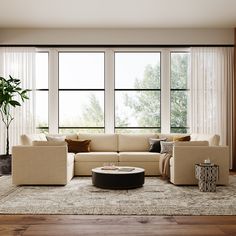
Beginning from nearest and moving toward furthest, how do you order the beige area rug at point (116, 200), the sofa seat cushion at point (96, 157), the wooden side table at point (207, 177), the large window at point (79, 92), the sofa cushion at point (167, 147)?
the beige area rug at point (116, 200), the wooden side table at point (207, 177), the sofa seat cushion at point (96, 157), the sofa cushion at point (167, 147), the large window at point (79, 92)

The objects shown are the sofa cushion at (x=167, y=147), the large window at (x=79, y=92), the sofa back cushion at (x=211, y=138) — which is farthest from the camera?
the large window at (x=79, y=92)

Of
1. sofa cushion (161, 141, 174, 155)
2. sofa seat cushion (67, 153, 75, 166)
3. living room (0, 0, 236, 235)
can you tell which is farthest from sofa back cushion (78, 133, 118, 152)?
sofa cushion (161, 141, 174, 155)

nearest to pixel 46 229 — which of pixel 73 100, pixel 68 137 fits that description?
pixel 68 137

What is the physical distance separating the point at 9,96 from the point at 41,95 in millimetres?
1073

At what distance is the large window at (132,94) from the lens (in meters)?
8.85

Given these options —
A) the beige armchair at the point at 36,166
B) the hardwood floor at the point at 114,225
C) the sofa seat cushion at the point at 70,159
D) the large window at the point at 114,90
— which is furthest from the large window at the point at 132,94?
the hardwood floor at the point at 114,225

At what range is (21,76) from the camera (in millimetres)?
8641

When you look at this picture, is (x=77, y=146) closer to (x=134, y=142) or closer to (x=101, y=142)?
(x=101, y=142)

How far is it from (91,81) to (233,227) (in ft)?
18.5

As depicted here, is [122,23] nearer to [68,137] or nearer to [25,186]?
[68,137]

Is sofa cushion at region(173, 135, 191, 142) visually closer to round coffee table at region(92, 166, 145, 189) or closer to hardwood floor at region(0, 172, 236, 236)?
round coffee table at region(92, 166, 145, 189)

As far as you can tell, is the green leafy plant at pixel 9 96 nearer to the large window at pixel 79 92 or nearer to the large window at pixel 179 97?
the large window at pixel 79 92

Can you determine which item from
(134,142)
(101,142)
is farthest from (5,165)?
(134,142)

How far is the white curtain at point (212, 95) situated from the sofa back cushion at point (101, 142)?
178 centimetres
